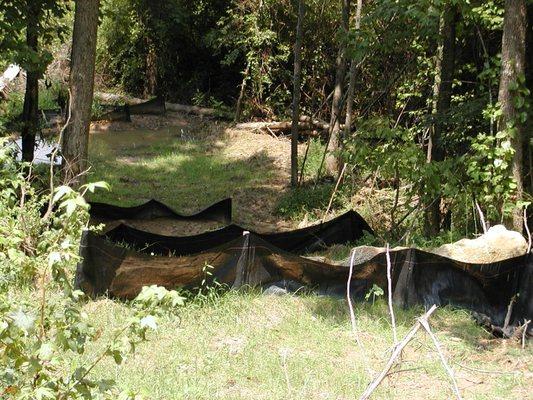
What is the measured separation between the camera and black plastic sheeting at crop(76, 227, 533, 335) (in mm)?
7242

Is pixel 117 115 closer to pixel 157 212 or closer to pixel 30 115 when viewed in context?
pixel 30 115

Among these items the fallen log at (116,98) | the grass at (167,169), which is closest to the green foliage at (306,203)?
the grass at (167,169)

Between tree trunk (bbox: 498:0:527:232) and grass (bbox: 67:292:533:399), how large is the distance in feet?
7.18

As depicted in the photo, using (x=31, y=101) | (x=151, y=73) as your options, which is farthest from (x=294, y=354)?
(x=151, y=73)

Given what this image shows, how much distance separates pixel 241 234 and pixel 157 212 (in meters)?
3.24

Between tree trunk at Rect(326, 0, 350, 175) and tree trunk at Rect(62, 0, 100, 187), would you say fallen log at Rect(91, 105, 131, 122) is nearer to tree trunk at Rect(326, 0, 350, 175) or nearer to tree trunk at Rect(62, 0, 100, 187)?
tree trunk at Rect(326, 0, 350, 175)

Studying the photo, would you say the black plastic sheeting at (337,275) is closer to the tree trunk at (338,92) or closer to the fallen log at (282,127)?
the tree trunk at (338,92)

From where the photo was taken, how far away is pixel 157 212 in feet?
40.7

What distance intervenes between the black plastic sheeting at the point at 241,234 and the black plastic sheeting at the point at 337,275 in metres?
1.36

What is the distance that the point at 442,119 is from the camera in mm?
10227

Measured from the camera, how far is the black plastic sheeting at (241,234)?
8.79 meters

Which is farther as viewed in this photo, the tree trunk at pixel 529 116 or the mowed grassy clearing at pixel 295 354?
the tree trunk at pixel 529 116

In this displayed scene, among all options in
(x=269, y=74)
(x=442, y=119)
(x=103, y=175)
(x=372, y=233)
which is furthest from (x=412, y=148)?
(x=269, y=74)

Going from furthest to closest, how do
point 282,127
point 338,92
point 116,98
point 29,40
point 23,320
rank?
point 116,98
point 282,127
point 338,92
point 29,40
point 23,320
